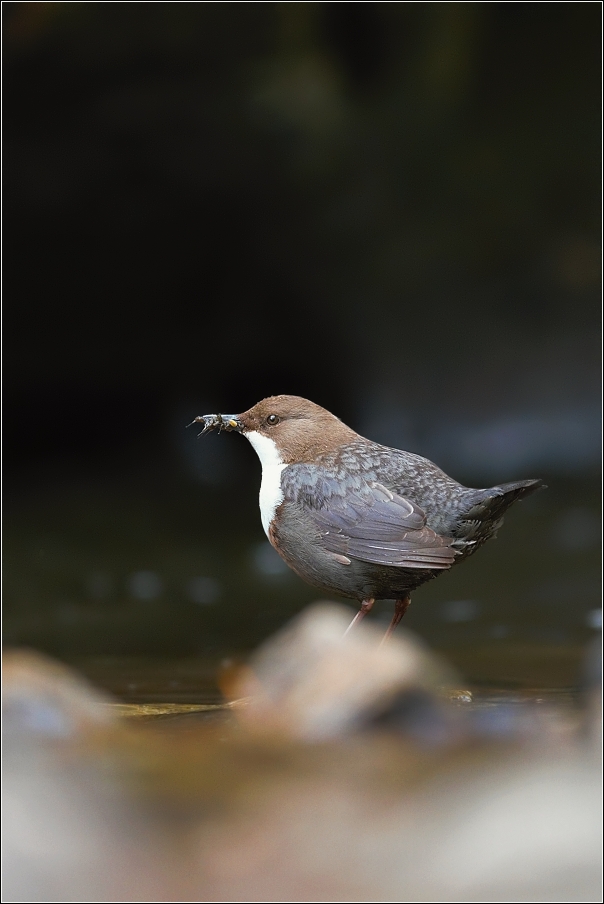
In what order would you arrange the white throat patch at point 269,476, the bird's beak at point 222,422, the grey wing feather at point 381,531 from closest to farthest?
the grey wing feather at point 381,531
the white throat patch at point 269,476
the bird's beak at point 222,422

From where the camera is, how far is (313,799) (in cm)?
202

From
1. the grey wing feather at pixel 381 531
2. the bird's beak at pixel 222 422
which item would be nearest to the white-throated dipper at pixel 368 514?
the grey wing feather at pixel 381 531

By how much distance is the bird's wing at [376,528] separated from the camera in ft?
10.4

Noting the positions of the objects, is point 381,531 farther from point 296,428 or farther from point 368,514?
point 296,428

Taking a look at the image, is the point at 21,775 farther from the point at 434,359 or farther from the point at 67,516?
the point at 434,359

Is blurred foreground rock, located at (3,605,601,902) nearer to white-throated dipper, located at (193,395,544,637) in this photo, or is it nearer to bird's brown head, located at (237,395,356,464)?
white-throated dipper, located at (193,395,544,637)

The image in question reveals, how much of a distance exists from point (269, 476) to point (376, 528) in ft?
1.59

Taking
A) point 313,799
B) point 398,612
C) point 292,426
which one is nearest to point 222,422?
point 292,426

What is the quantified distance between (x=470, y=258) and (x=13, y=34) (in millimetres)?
4073

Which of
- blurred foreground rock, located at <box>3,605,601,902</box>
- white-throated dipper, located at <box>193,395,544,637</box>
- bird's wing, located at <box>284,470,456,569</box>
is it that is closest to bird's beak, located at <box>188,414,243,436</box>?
white-throated dipper, located at <box>193,395,544,637</box>

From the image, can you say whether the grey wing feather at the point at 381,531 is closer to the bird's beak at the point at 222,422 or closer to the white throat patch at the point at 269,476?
the white throat patch at the point at 269,476

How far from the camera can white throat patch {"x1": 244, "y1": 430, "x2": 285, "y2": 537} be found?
3.41 m

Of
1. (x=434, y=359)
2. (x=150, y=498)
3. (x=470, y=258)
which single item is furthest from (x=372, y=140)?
(x=150, y=498)

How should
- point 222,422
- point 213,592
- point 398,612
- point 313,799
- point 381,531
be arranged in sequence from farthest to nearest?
1. point 213,592
2. point 222,422
3. point 398,612
4. point 381,531
5. point 313,799
